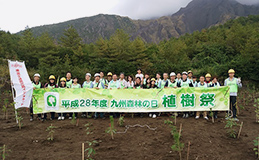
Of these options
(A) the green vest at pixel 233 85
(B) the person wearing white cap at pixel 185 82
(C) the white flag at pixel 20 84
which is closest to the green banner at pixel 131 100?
(A) the green vest at pixel 233 85

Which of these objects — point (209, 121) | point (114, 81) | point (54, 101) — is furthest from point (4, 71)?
point (209, 121)

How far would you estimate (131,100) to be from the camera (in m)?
6.87

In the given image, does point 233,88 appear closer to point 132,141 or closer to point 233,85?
point 233,85

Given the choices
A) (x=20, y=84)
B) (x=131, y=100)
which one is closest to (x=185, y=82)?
(x=131, y=100)

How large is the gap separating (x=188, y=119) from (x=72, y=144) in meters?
4.30

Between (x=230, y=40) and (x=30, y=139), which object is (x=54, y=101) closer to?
(x=30, y=139)

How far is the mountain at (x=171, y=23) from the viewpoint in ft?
414

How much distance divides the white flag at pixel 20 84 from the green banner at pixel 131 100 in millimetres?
528

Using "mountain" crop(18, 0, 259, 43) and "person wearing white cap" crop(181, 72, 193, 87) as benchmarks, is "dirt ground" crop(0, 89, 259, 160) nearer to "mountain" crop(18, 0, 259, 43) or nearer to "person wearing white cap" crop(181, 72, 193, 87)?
"person wearing white cap" crop(181, 72, 193, 87)

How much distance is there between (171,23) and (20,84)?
174903mm

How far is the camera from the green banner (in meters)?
6.79

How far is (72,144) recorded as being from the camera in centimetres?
457

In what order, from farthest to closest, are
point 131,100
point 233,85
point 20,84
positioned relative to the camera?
point 131,100, point 233,85, point 20,84

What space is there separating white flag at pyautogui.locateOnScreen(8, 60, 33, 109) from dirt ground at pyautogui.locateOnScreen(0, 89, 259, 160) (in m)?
0.90
